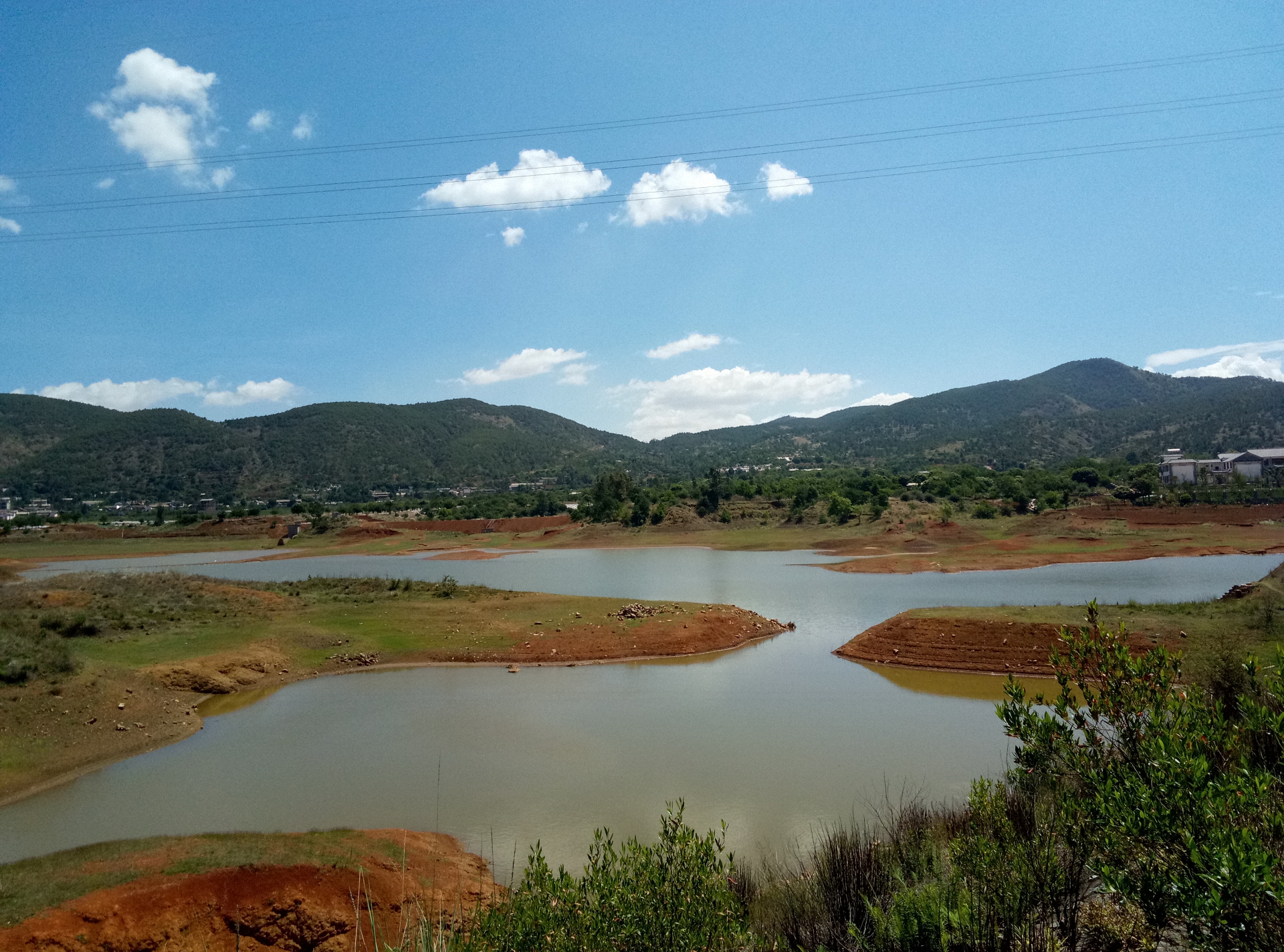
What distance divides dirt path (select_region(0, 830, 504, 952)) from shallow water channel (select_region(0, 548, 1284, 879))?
129 centimetres

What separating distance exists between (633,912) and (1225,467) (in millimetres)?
111994

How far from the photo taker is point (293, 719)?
17.4 m

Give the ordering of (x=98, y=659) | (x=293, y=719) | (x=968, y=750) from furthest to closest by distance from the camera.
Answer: (x=98, y=659) → (x=293, y=719) → (x=968, y=750)

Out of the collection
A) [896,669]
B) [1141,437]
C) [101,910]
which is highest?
[1141,437]

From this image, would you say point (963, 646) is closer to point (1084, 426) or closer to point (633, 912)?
point (633, 912)

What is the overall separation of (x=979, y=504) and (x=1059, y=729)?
71.6m

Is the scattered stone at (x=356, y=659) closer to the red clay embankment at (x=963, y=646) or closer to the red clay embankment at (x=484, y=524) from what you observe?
the red clay embankment at (x=963, y=646)

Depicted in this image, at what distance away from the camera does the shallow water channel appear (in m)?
11.4

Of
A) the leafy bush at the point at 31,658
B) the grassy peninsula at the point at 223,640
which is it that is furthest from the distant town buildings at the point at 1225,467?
the leafy bush at the point at 31,658

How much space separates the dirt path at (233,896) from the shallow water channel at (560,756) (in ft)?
4.23

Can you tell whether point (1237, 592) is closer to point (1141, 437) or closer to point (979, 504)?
point (979, 504)

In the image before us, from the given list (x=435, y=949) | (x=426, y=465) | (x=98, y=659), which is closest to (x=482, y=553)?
(x=98, y=659)

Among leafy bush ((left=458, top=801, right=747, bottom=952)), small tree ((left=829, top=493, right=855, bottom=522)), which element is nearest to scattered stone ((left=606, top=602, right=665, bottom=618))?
leafy bush ((left=458, top=801, right=747, bottom=952))

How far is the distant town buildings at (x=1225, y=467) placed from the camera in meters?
82.7
